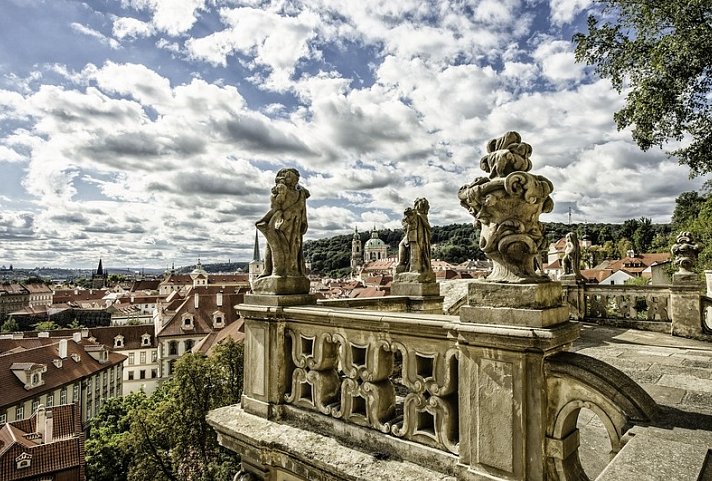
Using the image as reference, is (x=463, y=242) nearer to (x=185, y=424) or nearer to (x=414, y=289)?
(x=185, y=424)

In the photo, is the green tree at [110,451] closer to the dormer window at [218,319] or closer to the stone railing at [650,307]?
the dormer window at [218,319]

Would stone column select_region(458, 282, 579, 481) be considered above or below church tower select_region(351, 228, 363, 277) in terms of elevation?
below

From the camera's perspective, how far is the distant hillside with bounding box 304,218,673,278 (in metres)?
78.9

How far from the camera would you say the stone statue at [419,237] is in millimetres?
6969

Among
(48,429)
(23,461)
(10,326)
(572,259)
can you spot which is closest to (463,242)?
(10,326)

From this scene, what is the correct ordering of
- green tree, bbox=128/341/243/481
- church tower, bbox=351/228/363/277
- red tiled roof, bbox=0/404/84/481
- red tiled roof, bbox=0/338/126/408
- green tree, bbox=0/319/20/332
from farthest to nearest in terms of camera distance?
church tower, bbox=351/228/363/277 → green tree, bbox=0/319/20/332 → red tiled roof, bbox=0/338/126/408 → green tree, bbox=128/341/243/481 → red tiled roof, bbox=0/404/84/481

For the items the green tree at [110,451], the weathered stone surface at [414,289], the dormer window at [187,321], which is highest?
the weathered stone surface at [414,289]

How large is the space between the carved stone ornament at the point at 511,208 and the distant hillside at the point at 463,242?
37.1 meters

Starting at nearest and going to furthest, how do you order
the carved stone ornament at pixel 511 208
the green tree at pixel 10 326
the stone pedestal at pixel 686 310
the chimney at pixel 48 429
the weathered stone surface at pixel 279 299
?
1. the carved stone ornament at pixel 511 208
2. the weathered stone surface at pixel 279 299
3. the stone pedestal at pixel 686 310
4. the chimney at pixel 48 429
5. the green tree at pixel 10 326

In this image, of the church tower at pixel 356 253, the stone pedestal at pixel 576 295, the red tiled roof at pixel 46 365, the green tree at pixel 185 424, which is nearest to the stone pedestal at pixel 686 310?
the stone pedestal at pixel 576 295

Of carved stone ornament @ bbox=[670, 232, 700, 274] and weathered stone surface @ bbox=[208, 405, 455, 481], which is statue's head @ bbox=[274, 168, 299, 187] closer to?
weathered stone surface @ bbox=[208, 405, 455, 481]

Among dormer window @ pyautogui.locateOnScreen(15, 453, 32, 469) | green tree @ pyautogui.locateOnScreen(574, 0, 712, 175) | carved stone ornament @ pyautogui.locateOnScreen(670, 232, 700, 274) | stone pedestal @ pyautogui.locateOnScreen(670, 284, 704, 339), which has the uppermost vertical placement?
green tree @ pyautogui.locateOnScreen(574, 0, 712, 175)

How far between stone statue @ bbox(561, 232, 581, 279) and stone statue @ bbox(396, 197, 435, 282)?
5554mm

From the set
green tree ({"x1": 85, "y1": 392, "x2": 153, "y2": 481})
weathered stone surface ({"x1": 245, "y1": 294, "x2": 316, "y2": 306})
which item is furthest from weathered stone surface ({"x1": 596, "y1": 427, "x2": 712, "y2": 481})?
green tree ({"x1": 85, "y1": 392, "x2": 153, "y2": 481})
